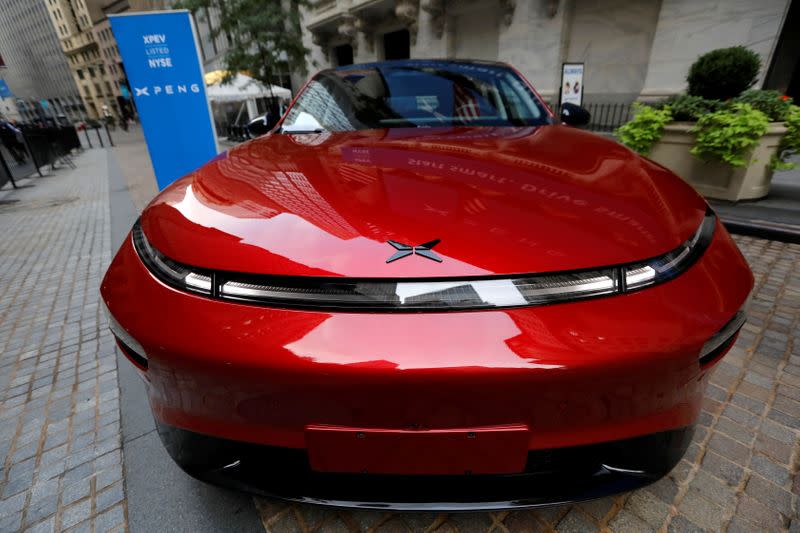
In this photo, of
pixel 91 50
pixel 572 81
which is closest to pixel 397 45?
pixel 572 81

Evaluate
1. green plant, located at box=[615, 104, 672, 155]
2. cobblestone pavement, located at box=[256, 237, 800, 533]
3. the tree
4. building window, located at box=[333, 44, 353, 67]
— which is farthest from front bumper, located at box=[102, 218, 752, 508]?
building window, located at box=[333, 44, 353, 67]

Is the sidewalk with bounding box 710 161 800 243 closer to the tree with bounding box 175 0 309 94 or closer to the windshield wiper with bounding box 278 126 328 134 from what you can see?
the windshield wiper with bounding box 278 126 328 134

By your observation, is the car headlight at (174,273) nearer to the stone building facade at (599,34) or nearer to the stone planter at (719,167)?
the stone planter at (719,167)

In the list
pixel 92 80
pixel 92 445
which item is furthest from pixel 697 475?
pixel 92 80

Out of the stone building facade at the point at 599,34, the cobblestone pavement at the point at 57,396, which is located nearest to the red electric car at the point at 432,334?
the cobblestone pavement at the point at 57,396

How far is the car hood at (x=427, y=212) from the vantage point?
3.13 feet

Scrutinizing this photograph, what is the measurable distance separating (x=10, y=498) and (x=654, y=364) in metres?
2.27

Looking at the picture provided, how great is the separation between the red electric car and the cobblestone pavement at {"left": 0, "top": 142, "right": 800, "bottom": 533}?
411 millimetres

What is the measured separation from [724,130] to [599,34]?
6.60 metres

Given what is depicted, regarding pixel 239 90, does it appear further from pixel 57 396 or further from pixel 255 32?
pixel 57 396

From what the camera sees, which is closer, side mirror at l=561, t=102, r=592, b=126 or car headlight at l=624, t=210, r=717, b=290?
car headlight at l=624, t=210, r=717, b=290

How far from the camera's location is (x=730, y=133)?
13.5ft

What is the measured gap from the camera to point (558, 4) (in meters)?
9.54

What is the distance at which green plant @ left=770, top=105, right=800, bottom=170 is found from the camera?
4156 mm
